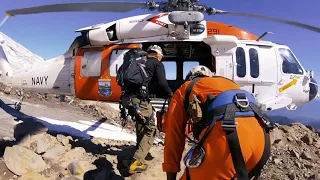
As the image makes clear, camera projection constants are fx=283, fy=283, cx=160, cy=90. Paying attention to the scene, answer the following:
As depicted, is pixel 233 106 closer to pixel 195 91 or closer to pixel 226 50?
pixel 195 91

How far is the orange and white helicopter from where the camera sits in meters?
6.43

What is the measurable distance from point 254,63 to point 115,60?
3255 mm

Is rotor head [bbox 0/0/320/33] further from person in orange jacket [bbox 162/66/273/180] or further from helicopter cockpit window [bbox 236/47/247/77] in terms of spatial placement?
person in orange jacket [bbox 162/66/273/180]

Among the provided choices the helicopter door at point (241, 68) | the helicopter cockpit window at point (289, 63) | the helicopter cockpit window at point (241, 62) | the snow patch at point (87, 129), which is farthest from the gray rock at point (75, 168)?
the helicopter cockpit window at point (289, 63)

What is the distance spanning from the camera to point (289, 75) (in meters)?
6.89

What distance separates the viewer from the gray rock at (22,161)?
4.10 meters

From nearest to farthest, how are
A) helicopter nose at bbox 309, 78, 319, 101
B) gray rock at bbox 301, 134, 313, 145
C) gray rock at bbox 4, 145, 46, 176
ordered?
gray rock at bbox 4, 145, 46, 176 < helicopter nose at bbox 309, 78, 319, 101 < gray rock at bbox 301, 134, 313, 145

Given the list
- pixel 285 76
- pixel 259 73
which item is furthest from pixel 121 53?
pixel 285 76

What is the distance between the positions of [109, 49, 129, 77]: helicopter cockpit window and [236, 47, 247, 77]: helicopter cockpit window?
264cm

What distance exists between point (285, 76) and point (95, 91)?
15.0 feet

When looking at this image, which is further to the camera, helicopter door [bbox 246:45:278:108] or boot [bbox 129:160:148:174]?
helicopter door [bbox 246:45:278:108]

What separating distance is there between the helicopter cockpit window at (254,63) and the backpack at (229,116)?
460 centimetres

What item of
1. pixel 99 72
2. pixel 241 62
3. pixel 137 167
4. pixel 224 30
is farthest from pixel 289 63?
pixel 137 167

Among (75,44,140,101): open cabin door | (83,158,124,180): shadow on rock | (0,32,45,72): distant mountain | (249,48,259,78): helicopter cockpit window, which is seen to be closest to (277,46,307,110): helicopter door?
(249,48,259,78): helicopter cockpit window
